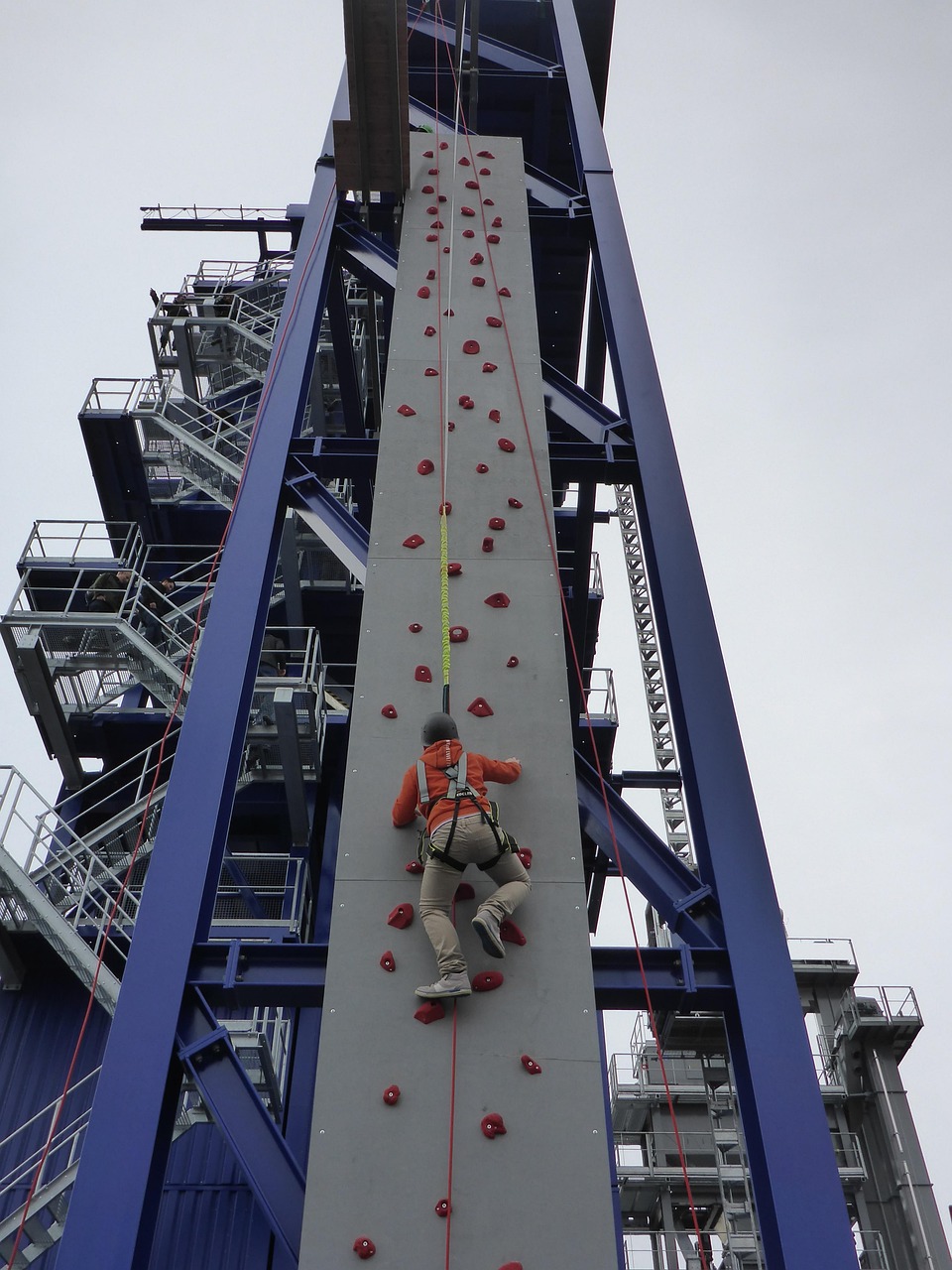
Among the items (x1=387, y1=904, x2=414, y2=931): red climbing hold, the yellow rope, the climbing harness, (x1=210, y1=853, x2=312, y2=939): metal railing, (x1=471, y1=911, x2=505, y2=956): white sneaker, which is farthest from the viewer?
(x1=210, y1=853, x2=312, y2=939): metal railing

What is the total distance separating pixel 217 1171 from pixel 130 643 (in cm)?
786

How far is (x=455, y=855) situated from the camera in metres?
7.82

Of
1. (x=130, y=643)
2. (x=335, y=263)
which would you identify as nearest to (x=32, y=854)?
(x=130, y=643)

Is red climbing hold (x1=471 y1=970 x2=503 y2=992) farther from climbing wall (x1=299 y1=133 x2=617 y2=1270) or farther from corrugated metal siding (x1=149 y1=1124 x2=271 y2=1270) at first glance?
corrugated metal siding (x1=149 y1=1124 x2=271 y2=1270)

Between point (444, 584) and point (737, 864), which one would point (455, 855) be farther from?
point (444, 584)

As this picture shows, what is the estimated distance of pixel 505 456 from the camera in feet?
38.0

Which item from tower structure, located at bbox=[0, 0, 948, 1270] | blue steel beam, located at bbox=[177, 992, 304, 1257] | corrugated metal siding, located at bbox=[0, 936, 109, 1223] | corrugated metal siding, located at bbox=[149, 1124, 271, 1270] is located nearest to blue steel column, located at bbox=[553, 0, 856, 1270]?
tower structure, located at bbox=[0, 0, 948, 1270]

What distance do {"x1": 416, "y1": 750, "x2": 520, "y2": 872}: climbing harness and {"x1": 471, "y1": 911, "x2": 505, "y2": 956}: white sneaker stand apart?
40 centimetres

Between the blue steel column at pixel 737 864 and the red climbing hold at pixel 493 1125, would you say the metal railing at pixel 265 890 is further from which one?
the red climbing hold at pixel 493 1125

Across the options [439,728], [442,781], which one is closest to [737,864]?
[442,781]

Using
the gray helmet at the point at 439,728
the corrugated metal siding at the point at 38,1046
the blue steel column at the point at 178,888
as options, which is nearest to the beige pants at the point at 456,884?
the gray helmet at the point at 439,728

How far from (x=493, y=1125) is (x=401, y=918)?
1503 millimetres

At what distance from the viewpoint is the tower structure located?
7.29 m

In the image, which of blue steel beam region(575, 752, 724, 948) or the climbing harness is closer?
the climbing harness
